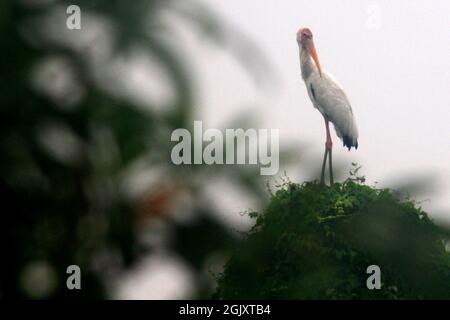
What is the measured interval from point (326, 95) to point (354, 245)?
12.3 ft

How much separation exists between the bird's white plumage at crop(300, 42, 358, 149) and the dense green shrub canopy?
2.98 metres

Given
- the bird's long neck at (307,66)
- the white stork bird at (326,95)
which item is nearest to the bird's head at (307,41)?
the white stork bird at (326,95)

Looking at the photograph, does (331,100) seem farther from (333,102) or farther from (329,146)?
(329,146)

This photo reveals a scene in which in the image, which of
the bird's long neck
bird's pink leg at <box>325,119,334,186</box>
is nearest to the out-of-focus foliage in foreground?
bird's pink leg at <box>325,119,334,186</box>

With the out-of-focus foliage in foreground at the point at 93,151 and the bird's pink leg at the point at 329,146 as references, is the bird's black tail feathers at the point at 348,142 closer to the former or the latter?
the bird's pink leg at the point at 329,146

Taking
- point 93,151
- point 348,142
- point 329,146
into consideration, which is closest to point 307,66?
point 348,142

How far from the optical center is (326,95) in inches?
359

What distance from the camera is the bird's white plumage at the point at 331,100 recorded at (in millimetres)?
9109

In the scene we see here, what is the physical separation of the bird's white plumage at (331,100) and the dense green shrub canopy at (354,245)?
2983 mm

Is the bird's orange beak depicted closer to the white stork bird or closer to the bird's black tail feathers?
the white stork bird

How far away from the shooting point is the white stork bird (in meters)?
9.02
